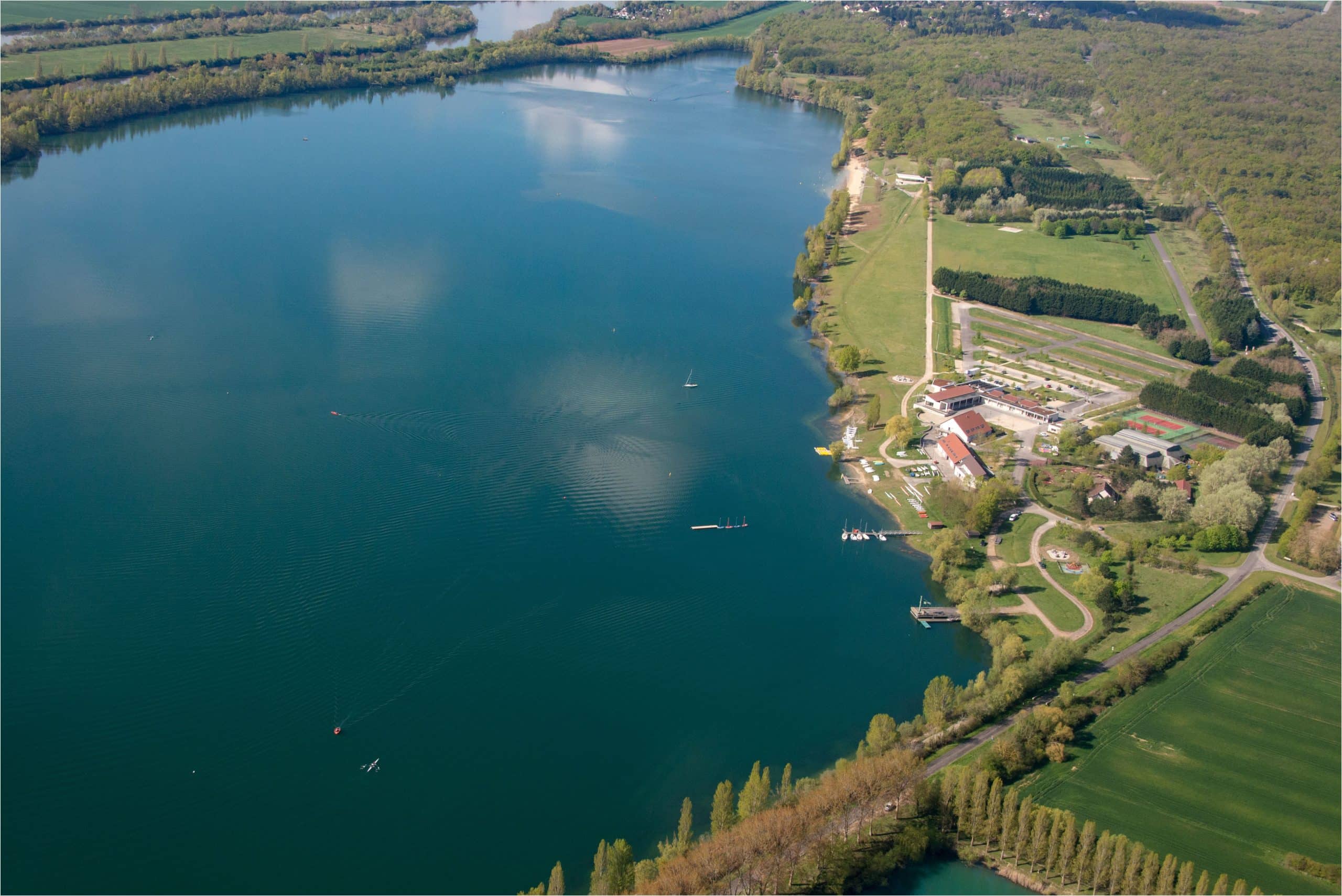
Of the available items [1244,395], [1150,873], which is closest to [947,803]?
[1150,873]

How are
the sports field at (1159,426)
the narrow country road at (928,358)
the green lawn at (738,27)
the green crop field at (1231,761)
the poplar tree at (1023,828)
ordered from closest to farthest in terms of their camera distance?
the poplar tree at (1023,828), the green crop field at (1231,761), the sports field at (1159,426), the narrow country road at (928,358), the green lawn at (738,27)

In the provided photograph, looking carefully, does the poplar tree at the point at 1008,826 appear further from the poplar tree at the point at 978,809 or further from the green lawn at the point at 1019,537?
the green lawn at the point at 1019,537

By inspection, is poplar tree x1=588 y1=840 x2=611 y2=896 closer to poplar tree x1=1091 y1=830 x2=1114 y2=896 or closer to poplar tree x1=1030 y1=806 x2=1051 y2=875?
poplar tree x1=1030 y1=806 x2=1051 y2=875

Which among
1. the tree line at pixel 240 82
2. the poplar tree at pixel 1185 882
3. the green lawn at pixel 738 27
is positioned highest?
the green lawn at pixel 738 27

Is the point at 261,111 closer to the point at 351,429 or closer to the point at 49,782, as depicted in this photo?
the point at 351,429

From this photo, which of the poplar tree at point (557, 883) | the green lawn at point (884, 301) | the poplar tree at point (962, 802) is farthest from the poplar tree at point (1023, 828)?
the green lawn at point (884, 301)

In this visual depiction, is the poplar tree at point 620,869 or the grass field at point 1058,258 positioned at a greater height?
the grass field at point 1058,258
